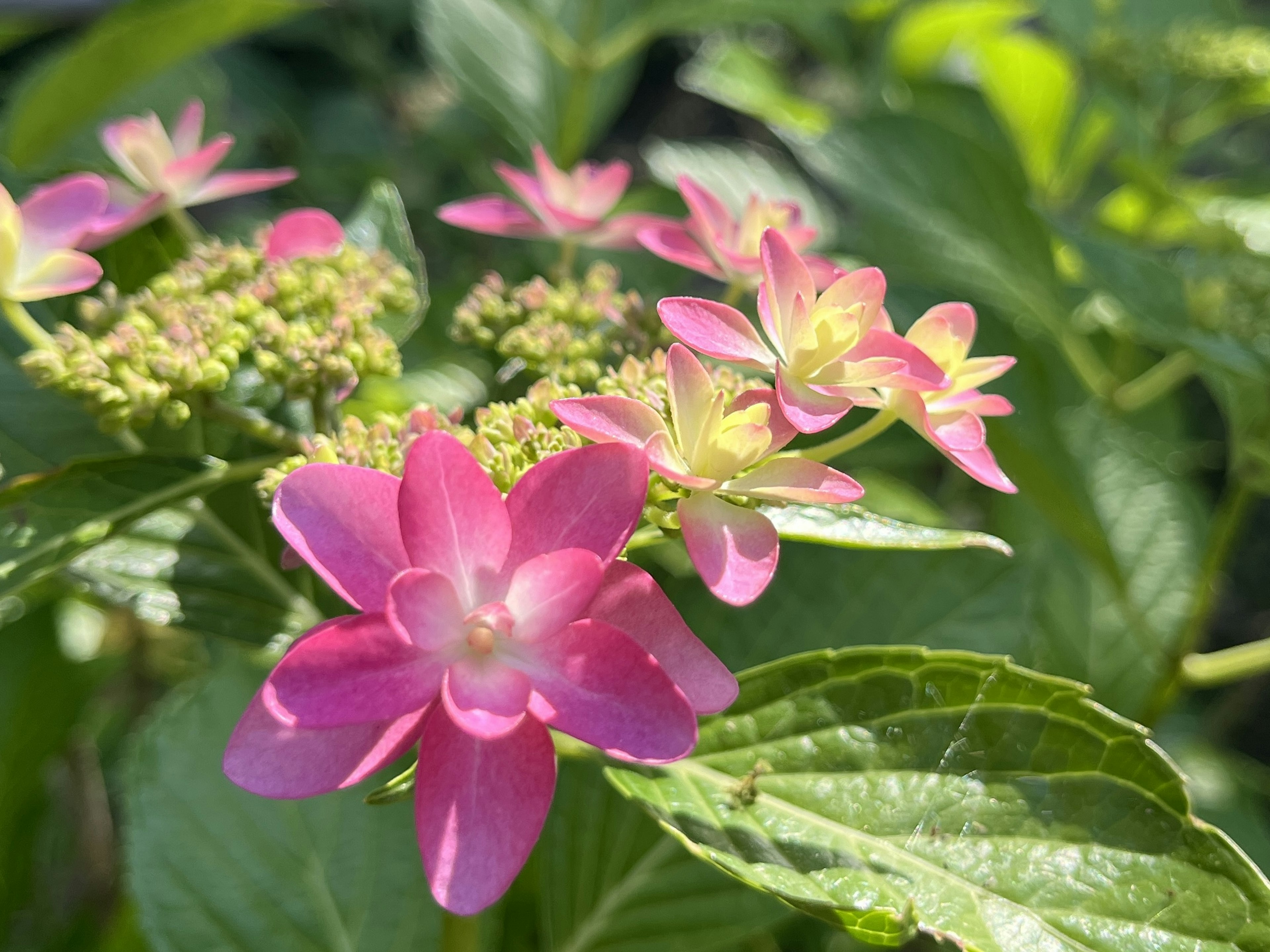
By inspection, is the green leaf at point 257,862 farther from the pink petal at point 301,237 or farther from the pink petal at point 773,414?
the pink petal at point 773,414

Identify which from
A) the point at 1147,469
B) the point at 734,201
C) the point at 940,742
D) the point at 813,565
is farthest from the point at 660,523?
the point at 1147,469

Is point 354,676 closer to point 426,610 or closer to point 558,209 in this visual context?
point 426,610

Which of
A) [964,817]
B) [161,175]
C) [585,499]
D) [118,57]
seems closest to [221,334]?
[161,175]

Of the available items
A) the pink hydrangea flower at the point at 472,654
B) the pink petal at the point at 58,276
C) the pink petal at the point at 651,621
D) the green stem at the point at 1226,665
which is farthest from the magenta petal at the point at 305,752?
the green stem at the point at 1226,665

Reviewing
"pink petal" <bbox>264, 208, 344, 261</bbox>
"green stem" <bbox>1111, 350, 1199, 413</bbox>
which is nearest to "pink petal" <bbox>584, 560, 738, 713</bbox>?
"pink petal" <bbox>264, 208, 344, 261</bbox>

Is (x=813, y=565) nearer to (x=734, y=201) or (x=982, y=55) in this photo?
(x=734, y=201)

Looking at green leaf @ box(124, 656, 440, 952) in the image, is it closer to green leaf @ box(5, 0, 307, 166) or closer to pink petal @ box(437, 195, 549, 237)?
pink petal @ box(437, 195, 549, 237)
